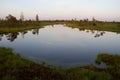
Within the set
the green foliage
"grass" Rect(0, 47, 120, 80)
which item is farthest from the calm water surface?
"grass" Rect(0, 47, 120, 80)

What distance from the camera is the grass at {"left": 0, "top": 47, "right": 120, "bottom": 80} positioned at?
11494mm

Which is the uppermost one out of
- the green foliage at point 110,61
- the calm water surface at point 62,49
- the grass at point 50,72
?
the grass at point 50,72

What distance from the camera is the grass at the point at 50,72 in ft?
37.7

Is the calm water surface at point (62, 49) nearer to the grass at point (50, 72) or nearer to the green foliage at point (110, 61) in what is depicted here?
the green foliage at point (110, 61)

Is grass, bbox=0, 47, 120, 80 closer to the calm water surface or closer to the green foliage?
the green foliage

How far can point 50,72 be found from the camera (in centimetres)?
1321

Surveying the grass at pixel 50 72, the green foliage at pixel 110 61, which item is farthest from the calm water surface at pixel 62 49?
the grass at pixel 50 72

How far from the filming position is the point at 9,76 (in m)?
11.1

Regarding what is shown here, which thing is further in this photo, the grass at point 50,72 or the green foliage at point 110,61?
the green foliage at point 110,61

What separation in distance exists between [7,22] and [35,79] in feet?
335

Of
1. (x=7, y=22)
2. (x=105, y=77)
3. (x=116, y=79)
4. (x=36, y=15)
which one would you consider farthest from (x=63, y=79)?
(x=36, y=15)

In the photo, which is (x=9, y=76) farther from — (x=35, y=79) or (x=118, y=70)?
(x=118, y=70)

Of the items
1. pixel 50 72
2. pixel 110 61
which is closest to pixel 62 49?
pixel 110 61

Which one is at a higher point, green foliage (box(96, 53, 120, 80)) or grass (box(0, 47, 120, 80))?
grass (box(0, 47, 120, 80))
